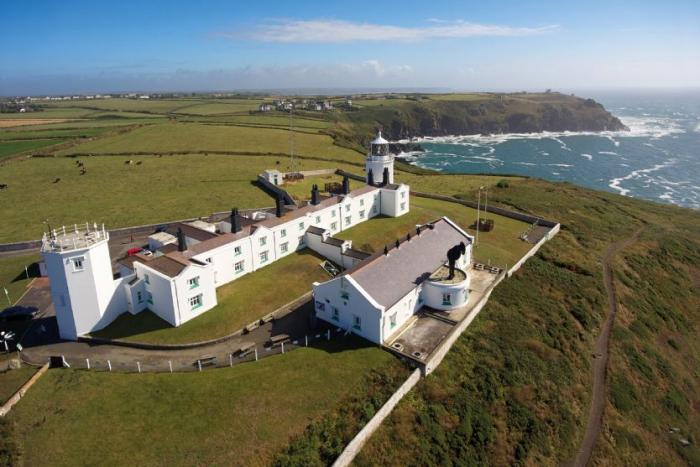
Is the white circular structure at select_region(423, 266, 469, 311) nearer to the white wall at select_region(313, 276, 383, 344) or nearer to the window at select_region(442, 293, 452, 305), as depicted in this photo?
the window at select_region(442, 293, 452, 305)

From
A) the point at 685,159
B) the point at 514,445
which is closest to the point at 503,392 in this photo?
the point at 514,445

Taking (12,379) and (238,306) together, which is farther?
(238,306)

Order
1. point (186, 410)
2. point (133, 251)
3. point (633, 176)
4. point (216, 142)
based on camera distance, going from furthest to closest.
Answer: point (633, 176) → point (216, 142) → point (133, 251) → point (186, 410)

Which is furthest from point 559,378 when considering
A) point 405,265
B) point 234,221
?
point 234,221

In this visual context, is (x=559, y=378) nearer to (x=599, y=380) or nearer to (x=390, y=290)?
(x=599, y=380)

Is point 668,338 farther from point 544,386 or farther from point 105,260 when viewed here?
point 105,260

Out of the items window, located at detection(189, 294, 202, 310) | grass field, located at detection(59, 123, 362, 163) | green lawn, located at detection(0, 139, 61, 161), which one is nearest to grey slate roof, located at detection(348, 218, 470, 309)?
window, located at detection(189, 294, 202, 310)
